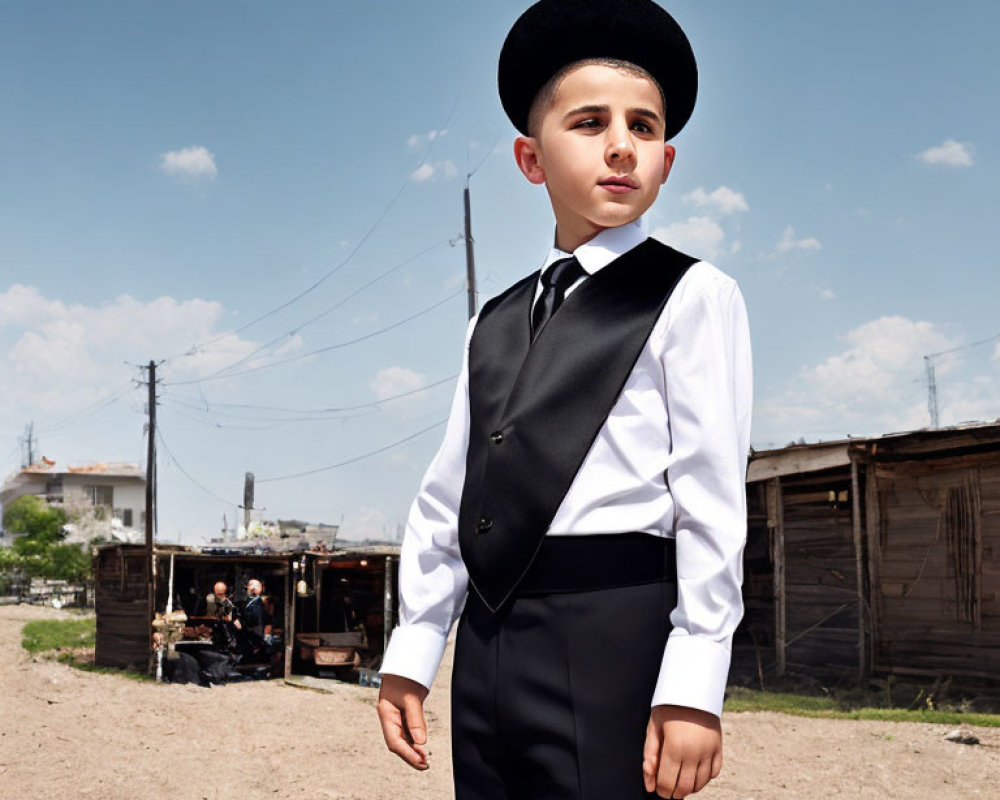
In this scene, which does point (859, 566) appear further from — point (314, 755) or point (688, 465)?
point (688, 465)

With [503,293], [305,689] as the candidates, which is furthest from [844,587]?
[503,293]

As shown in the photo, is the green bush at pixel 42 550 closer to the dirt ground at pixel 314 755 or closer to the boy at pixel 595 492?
the dirt ground at pixel 314 755

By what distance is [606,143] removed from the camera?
6.45 ft

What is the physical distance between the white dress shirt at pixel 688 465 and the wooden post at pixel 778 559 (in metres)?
12.0

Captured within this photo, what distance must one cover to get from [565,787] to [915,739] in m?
8.44

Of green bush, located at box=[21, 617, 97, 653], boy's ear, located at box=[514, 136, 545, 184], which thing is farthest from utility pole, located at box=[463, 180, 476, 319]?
boy's ear, located at box=[514, 136, 545, 184]

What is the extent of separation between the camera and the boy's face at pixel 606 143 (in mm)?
1968

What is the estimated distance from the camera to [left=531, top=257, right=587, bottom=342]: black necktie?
6.58 ft

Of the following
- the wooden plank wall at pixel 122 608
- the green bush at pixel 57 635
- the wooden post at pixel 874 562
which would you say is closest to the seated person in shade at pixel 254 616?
the wooden plank wall at pixel 122 608

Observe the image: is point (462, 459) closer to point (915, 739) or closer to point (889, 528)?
point (915, 739)

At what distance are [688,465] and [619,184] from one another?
637 mm

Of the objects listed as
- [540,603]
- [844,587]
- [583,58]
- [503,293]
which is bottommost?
[844,587]

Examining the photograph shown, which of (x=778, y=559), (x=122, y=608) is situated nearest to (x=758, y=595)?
(x=778, y=559)

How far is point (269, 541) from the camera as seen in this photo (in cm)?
1992
